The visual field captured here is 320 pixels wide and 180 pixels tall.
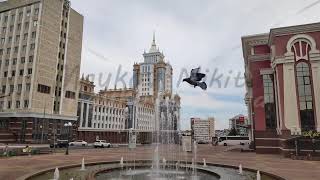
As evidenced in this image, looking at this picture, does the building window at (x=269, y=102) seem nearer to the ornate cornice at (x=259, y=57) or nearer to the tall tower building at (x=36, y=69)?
the ornate cornice at (x=259, y=57)

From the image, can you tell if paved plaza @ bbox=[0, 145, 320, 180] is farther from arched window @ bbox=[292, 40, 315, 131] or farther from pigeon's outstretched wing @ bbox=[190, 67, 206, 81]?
pigeon's outstretched wing @ bbox=[190, 67, 206, 81]

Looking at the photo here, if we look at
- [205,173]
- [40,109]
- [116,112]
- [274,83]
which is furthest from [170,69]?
[205,173]

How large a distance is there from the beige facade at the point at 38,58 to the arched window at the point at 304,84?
39.3 m

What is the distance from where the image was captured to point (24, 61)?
4809 cm

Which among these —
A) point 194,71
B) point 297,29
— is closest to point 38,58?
point 194,71

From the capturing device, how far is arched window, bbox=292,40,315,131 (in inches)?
1152

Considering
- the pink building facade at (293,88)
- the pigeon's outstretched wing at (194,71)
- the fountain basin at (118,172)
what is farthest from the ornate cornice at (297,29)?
the fountain basin at (118,172)

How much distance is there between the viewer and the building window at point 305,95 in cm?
2922

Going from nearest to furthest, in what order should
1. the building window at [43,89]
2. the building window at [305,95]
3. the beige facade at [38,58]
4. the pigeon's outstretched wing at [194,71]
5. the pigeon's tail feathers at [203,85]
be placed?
the pigeon's tail feathers at [203,85], the pigeon's outstretched wing at [194,71], the building window at [305,95], the beige facade at [38,58], the building window at [43,89]

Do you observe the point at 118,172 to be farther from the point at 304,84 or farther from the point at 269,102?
the point at 269,102

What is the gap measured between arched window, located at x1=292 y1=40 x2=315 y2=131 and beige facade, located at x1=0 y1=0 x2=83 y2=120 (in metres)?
39.3

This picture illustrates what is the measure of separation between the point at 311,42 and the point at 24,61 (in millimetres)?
44461

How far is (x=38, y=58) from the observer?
4691cm

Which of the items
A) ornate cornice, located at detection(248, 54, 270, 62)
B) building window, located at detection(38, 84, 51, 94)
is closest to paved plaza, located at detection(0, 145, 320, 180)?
ornate cornice, located at detection(248, 54, 270, 62)
